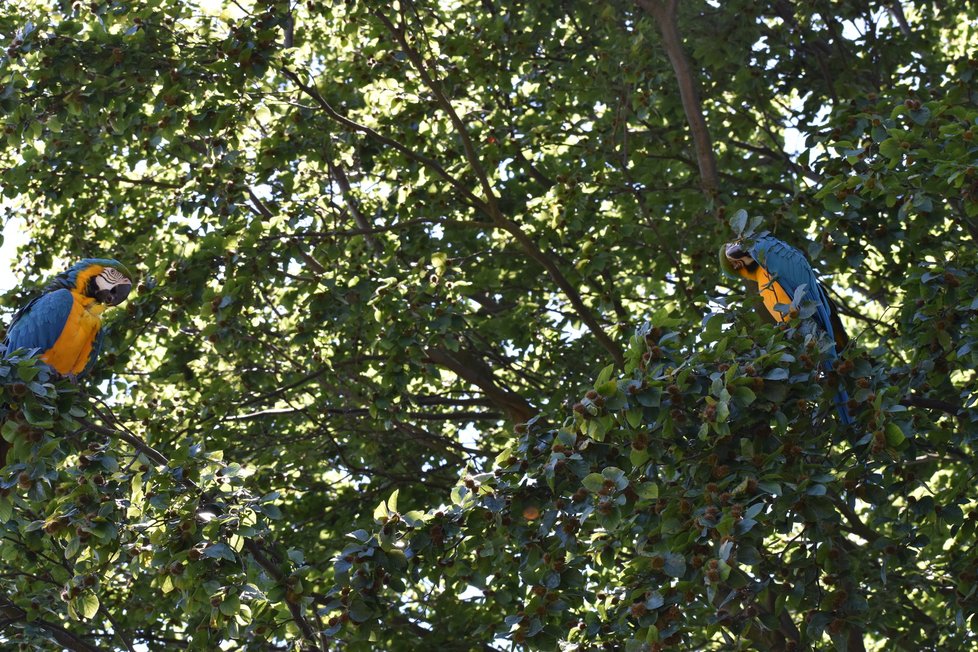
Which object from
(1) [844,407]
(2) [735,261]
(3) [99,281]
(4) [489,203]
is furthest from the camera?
(4) [489,203]

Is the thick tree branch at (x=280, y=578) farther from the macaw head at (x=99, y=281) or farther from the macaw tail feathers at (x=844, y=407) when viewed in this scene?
the macaw head at (x=99, y=281)

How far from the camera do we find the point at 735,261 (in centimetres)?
681

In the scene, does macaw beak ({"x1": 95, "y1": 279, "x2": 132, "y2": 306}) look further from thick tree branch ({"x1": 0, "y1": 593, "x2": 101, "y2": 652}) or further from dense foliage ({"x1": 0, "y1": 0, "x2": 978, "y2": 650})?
thick tree branch ({"x1": 0, "y1": 593, "x2": 101, "y2": 652})

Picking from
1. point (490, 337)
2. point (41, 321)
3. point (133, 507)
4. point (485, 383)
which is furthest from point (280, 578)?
point (490, 337)

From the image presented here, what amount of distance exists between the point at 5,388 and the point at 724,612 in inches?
123

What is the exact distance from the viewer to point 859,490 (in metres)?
5.04

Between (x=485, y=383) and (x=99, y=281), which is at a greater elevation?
(x=99, y=281)

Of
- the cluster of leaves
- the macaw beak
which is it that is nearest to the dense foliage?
the cluster of leaves

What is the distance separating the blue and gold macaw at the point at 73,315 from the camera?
23.9 feet

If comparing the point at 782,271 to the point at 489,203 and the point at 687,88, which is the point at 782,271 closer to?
the point at 687,88

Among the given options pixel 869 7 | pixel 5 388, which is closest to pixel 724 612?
pixel 5 388

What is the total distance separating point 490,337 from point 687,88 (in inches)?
126

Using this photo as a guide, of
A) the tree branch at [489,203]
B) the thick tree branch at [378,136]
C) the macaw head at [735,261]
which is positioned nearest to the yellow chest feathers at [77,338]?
the thick tree branch at [378,136]

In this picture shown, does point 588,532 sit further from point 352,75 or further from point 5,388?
point 352,75
